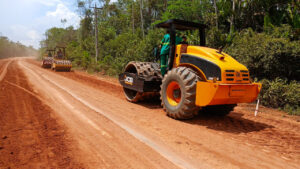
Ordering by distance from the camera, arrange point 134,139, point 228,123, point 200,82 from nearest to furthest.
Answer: point 134,139 < point 200,82 < point 228,123

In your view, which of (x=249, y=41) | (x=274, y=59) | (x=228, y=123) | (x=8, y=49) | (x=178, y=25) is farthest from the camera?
(x=8, y=49)

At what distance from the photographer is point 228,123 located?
4727 mm

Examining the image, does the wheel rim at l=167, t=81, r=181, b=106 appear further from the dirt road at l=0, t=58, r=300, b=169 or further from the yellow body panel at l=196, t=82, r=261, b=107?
the yellow body panel at l=196, t=82, r=261, b=107

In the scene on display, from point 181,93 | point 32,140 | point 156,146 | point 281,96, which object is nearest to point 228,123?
point 181,93

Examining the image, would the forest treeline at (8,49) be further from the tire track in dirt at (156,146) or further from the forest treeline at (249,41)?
the tire track in dirt at (156,146)

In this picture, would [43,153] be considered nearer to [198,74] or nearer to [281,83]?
[198,74]

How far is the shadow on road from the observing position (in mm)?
4332

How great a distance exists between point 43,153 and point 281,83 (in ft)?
25.6

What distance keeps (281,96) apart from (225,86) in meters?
4.39

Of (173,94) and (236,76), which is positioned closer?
(236,76)

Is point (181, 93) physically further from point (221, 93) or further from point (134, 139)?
point (134, 139)

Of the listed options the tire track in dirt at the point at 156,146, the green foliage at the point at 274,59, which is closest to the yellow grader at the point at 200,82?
the tire track in dirt at the point at 156,146

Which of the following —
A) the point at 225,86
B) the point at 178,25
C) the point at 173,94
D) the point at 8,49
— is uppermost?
the point at 8,49

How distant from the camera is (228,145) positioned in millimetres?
3404
